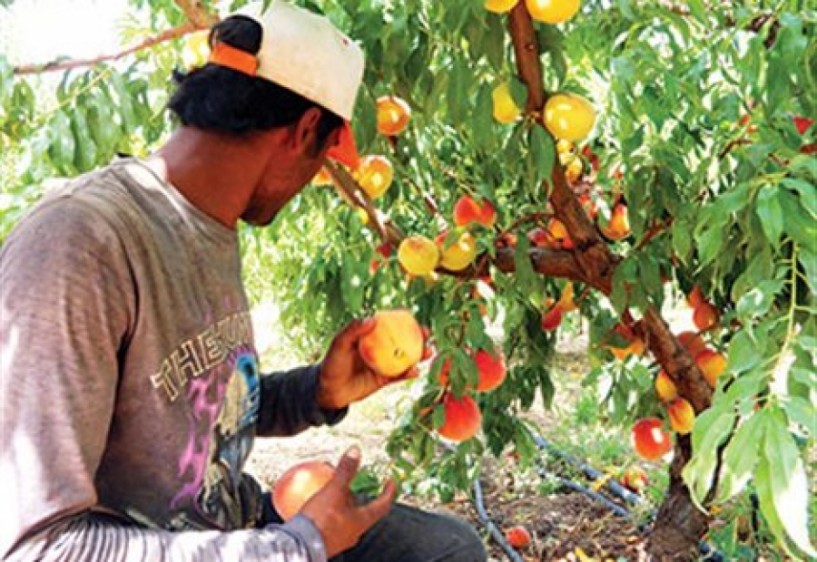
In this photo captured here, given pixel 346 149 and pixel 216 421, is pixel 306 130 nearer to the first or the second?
pixel 346 149

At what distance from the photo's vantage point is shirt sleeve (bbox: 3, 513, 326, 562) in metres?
1.05

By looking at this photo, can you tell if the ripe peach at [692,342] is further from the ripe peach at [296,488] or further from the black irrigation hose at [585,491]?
the black irrigation hose at [585,491]

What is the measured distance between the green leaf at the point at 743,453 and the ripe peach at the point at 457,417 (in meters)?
1.22

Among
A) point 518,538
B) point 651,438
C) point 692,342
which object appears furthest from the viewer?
point 518,538

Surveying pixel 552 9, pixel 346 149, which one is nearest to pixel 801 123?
pixel 552 9

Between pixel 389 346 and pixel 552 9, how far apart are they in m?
0.72

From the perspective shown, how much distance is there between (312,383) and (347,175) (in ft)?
1.57

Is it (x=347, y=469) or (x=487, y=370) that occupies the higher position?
(x=347, y=469)

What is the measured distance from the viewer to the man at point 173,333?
3.44 feet

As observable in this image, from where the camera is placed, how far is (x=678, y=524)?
2.45m

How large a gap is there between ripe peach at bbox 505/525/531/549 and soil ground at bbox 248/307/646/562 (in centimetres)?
4

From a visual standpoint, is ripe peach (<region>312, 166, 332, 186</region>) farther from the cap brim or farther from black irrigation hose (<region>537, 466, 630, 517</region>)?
black irrigation hose (<region>537, 466, 630, 517</region>)

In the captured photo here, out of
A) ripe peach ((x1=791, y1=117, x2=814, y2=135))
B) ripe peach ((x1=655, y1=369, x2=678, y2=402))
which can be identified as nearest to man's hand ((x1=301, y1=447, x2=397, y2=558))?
ripe peach ((x1=791, y1=117, x2=814, y2=135))

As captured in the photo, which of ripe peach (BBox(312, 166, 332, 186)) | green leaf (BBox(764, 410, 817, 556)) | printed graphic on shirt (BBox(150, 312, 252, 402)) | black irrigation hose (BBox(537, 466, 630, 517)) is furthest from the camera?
black irrigation hose (BBox(537, 466, 630, 517))
